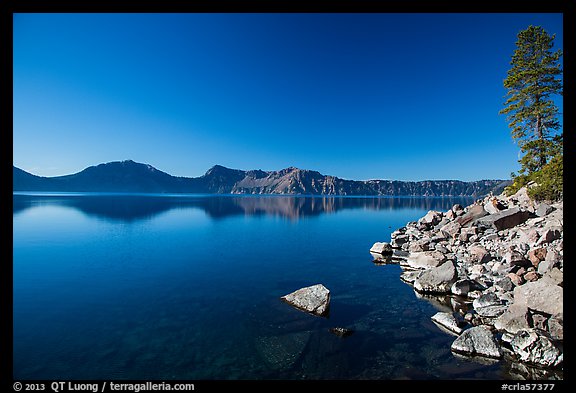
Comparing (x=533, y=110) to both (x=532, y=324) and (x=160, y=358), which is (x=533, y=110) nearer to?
(x=532, y=324)

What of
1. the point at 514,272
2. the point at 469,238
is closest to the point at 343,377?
the point at 514,272

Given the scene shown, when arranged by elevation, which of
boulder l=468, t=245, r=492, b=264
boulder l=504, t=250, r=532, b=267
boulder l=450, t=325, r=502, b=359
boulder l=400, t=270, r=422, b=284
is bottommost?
boulder l=400, t=270, r=422, b=284

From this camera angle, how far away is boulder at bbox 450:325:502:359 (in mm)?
8359

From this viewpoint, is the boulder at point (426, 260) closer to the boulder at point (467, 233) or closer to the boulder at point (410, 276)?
the boulder at point (410, 276)

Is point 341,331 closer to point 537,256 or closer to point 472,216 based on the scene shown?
point 537,256

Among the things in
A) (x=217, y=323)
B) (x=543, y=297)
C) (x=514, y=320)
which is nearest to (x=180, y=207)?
(x=217, y=323)

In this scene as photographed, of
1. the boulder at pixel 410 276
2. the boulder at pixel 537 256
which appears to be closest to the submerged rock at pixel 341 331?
the boulder at pixel 410 276

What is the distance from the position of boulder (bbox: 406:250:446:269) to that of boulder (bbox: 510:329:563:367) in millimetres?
9781

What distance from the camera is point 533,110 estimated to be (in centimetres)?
3041

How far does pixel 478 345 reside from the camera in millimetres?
8586

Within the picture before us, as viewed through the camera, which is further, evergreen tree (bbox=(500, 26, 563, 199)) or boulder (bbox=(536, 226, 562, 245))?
evergreen tree (bbox=(500, 26, 563, 199))

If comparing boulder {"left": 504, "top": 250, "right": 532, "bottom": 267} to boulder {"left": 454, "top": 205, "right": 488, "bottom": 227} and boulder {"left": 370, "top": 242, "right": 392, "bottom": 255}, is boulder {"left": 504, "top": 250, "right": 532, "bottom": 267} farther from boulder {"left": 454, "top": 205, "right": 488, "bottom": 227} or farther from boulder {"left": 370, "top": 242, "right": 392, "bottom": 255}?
boulder {"left": 454, "top": 205, "right": 488, "bottom": 227}

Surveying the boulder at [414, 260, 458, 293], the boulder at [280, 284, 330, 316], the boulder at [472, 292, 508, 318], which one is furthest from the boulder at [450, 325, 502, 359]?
the boulder at [414, 260, 458, 293]
